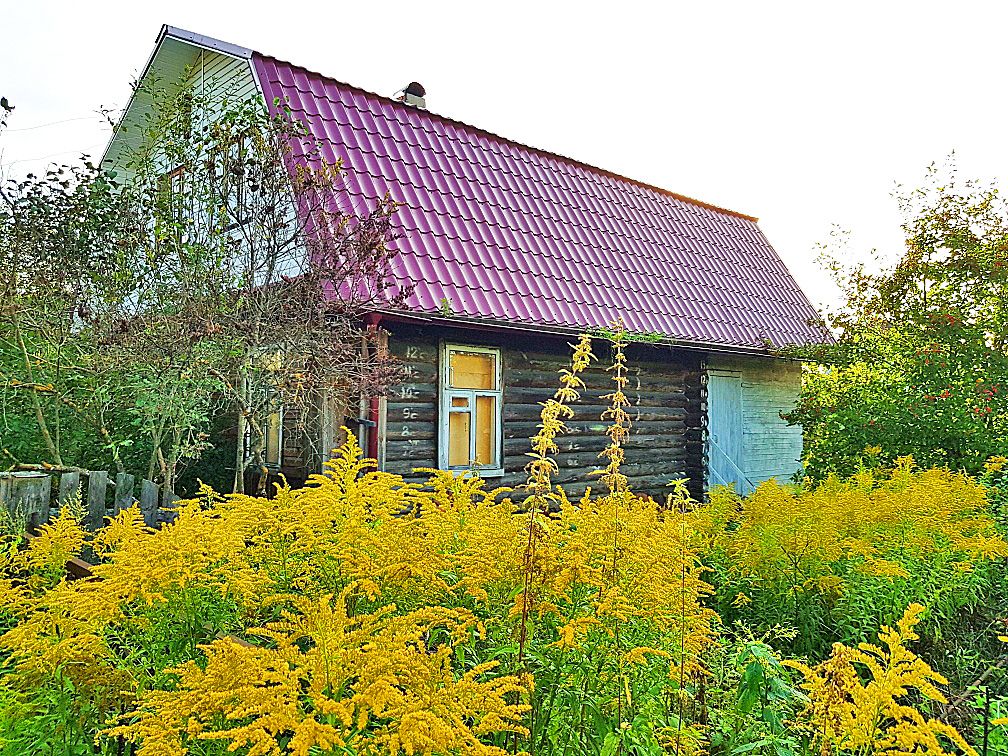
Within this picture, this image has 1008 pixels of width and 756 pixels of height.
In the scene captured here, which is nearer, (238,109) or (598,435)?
(238,109)

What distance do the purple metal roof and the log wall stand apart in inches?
22.8

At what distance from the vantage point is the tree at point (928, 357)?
29.2 ft

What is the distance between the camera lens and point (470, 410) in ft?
31.8

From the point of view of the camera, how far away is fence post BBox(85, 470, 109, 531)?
5.83 m

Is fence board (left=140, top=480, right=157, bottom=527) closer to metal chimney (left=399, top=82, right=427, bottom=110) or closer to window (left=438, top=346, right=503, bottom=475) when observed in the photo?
window (left=438, top=346, right=503, bottom=475)

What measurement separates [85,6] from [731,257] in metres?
11.4

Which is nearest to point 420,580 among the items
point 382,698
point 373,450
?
point 382,698

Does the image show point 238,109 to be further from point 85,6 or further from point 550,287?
point 550,287

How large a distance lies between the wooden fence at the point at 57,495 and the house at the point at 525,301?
277 cm

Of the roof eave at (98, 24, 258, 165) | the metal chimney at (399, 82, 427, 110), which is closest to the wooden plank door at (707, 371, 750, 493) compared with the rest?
the metal chimney at (399, 82, 427, 110)

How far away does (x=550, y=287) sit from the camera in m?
10.5

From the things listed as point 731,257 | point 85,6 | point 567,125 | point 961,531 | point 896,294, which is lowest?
point 961,531

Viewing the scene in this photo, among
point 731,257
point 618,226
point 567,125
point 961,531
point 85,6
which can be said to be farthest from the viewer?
point 567,125

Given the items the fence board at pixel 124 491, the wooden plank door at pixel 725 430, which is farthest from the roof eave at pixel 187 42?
the wooden plank door at pixel 725 430
